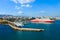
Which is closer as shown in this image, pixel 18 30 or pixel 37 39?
pixel 37 39

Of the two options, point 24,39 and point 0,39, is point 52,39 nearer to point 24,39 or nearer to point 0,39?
point 24,39

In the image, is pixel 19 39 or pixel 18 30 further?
pixel 18 30

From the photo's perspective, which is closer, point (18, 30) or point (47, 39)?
point (47, 39)

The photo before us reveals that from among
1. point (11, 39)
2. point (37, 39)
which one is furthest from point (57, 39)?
point (11, 39)

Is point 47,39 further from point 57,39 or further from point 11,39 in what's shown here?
point 11,39

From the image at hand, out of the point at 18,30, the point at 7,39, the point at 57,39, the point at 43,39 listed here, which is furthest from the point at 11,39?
the point at 18,30

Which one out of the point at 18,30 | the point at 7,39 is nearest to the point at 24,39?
the point at 7,39

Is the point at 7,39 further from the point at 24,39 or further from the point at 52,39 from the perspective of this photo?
the point at 52,39
